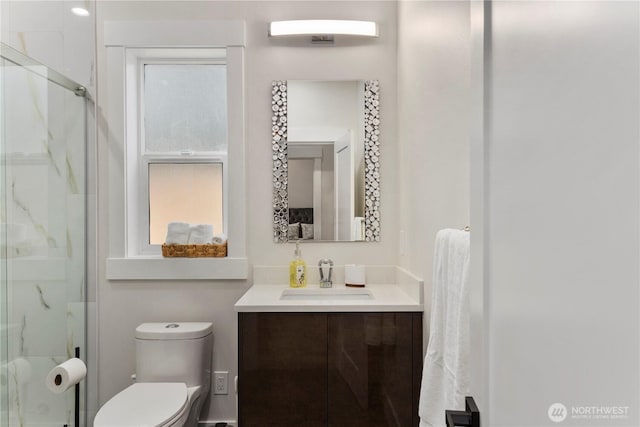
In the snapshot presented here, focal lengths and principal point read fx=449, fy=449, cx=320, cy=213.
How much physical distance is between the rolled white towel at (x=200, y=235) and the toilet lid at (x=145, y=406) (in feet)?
2.32

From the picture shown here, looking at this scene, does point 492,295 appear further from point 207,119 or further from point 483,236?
point 207,119

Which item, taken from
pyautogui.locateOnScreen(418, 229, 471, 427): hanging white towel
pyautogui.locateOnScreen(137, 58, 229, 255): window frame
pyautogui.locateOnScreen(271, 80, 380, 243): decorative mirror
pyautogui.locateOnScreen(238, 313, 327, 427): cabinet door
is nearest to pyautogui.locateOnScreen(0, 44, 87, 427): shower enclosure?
pyautogui.locateOnScreen(137, 58, 229, 255): window frame

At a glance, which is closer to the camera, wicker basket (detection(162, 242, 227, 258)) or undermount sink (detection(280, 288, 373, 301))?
undermount sink (detection(280, 288, 373, 301))

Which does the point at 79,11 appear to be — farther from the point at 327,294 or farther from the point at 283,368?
the point at 283,368

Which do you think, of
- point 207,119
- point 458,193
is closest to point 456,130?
point 458,193

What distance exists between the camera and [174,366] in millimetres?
2166

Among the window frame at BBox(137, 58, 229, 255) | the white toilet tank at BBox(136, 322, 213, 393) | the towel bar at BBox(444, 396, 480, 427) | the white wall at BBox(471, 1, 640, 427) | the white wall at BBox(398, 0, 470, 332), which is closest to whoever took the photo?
the white wall at BBox(471, 1, 640, 427)

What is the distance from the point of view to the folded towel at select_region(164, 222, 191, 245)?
2.36m

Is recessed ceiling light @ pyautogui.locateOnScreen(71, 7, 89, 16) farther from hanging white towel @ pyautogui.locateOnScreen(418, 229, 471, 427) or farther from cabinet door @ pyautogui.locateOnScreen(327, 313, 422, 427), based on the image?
hanging white towel @ pyautogui.locateOnScreen(418, 229, 471, 427)

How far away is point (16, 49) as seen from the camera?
5.78 ft

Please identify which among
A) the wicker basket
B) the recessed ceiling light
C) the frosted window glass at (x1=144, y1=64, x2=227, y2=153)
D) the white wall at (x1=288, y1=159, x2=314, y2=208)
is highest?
the recessed ceiling light

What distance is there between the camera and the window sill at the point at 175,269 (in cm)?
238

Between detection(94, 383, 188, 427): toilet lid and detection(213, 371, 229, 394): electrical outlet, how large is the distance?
0.34m

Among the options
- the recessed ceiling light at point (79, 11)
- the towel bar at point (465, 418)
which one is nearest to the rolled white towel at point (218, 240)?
the recessed ceiling light at point (79, 11)
